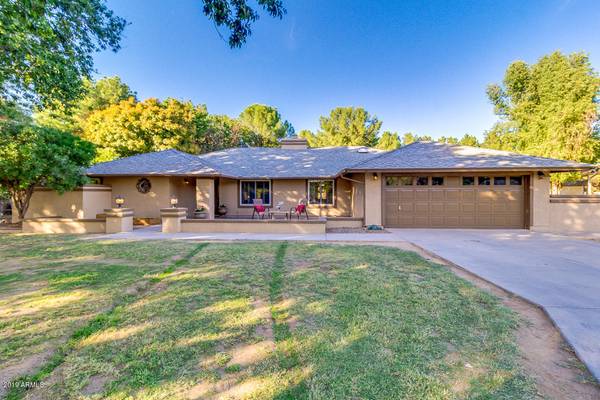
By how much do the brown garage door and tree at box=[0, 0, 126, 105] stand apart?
11.9 metres

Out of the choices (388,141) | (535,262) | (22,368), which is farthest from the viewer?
(388,141)

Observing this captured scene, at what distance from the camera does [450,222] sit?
1151cm

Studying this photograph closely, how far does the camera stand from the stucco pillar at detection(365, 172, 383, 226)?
11.8m

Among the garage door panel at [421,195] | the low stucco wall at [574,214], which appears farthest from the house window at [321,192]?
the low stucco wall at [574,214]

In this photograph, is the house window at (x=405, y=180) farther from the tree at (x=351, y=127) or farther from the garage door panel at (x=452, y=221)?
the tree at (x=351, y=127)

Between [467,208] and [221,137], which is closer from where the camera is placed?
[467,208]

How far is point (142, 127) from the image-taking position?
20594 millimetres

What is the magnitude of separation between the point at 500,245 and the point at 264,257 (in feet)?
24.3

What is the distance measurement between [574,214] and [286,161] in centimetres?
1451

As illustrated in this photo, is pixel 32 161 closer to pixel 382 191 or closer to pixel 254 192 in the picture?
pixel 254 192

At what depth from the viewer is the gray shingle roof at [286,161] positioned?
14.6 m

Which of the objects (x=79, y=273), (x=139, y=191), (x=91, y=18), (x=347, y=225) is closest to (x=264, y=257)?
(x=79, y=273)

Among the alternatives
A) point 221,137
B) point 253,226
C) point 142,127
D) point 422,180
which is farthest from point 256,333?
point 221,137

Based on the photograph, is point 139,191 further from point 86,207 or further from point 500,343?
point 500,343
